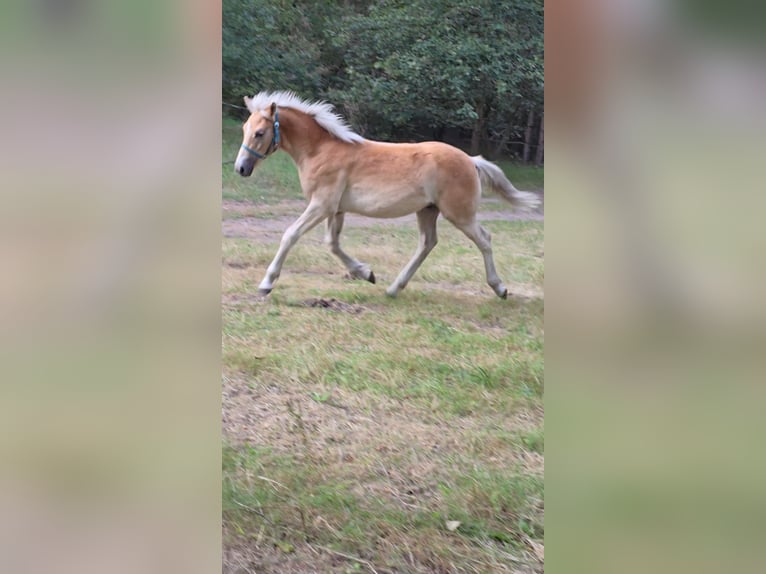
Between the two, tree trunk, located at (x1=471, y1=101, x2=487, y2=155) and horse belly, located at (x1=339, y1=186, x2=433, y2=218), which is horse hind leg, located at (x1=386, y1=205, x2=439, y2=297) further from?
tree trunk, located at (x1=471, y1=101, x2=487, y2=155)

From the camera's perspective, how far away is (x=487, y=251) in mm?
2770

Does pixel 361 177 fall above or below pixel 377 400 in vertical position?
above

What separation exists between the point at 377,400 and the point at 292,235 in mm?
685

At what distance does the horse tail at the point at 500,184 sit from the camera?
2633mm

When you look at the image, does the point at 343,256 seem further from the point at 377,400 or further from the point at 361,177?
the point at 377,400

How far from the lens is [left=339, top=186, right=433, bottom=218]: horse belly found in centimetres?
297

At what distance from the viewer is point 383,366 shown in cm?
268

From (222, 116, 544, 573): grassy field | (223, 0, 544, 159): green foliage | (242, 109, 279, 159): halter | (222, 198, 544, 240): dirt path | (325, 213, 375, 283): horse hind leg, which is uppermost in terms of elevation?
(223, 0, 544, 159): green foliage

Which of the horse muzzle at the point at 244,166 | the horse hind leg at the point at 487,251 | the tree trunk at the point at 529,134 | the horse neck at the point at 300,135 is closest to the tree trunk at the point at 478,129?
the tree trunk at the point at 529,134
